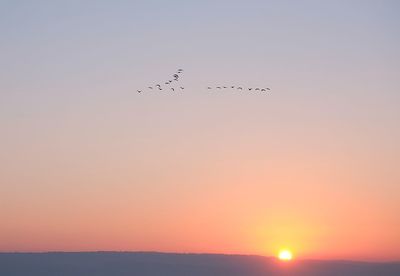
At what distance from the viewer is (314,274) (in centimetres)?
18300

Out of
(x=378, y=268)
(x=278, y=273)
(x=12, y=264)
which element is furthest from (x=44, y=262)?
(x=378, y=268)

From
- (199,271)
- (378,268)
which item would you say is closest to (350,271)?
(378,268)

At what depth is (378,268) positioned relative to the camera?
18688 centimetres

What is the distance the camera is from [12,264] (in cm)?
18175

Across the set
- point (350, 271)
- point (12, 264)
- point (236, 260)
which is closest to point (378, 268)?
point (350, 271)

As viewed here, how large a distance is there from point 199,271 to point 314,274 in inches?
533

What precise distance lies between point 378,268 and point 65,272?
36796mm

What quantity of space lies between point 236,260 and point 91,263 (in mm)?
16413

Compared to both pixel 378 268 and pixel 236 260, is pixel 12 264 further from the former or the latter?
pixel 378 268

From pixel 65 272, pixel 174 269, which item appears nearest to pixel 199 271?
pixel 174 269

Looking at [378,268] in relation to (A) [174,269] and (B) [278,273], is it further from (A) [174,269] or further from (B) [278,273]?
(A) [174,269]

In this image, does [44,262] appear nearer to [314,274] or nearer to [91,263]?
[91,263]

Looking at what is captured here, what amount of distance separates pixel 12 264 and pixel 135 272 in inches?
565

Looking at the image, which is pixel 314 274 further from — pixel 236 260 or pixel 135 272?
pixel 135 272
